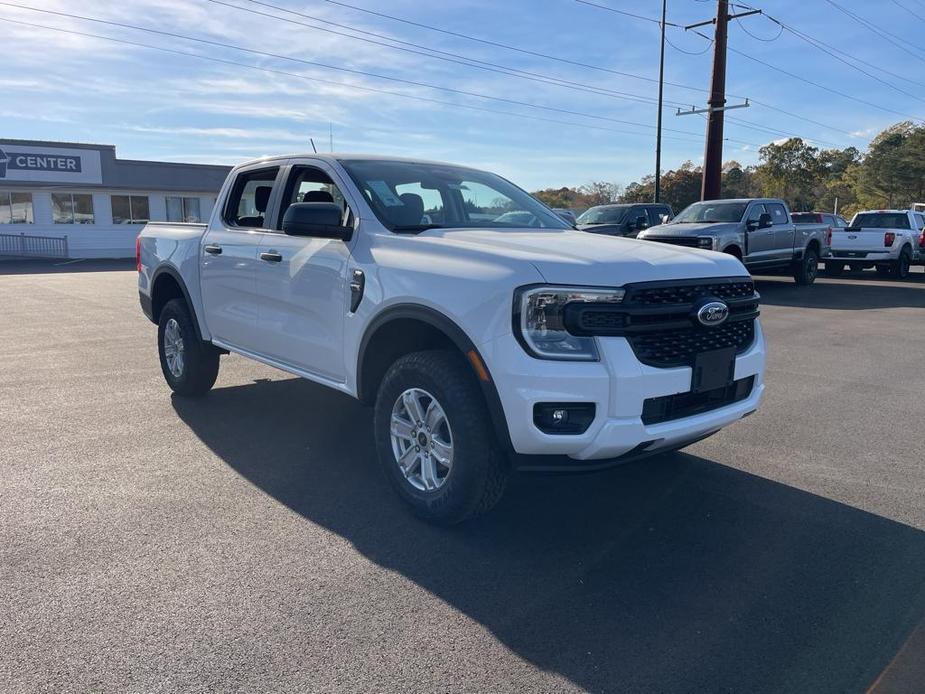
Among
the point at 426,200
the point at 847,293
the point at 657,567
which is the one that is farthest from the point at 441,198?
the point at 847,293

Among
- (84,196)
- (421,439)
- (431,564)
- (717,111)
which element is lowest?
(431,564)

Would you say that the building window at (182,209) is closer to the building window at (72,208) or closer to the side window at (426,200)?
the building window at (72,208)

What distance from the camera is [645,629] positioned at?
9.93ft

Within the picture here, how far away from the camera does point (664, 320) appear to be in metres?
3.58

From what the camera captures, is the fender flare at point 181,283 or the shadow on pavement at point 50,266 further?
the shadow on pavement at point 50,266

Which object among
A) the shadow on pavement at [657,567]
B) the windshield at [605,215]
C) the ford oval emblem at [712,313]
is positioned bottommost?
the shadow on pavement at [657,567]

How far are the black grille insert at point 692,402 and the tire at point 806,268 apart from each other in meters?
15.3

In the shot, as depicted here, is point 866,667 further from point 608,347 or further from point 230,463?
point 230,463

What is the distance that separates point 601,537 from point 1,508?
3.27 m

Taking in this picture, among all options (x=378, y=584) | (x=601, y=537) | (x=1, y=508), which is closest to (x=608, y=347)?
(x=601, y=537)

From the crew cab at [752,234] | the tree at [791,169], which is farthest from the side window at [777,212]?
the tree at [791,169]

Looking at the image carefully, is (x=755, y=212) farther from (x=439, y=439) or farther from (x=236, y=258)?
(x=439, y=439)

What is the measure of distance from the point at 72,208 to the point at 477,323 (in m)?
36.8

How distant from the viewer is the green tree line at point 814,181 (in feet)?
213
